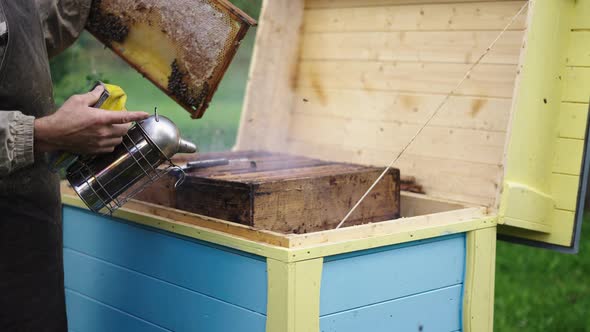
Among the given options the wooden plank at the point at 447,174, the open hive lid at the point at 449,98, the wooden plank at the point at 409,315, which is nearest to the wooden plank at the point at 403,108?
the open hive lid at the point at 449,98

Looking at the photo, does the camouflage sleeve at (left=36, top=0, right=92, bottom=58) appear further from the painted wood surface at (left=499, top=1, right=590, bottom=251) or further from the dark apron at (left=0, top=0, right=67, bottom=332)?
the painted wood surface at (left=499, top=1, right=590, bottom=251)

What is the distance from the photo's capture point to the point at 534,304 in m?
4.07

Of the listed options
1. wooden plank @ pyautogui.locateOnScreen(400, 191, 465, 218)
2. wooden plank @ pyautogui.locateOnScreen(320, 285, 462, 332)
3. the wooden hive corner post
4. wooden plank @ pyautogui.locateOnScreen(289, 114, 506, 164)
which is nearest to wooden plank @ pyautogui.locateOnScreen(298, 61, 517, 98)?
wooden plank @ pyautogui.locateOnScreen(289, 114, 506, 164)

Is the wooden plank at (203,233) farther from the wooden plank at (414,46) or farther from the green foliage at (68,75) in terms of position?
the green foliage at (68,75)

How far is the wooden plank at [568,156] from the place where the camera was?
2.36 m

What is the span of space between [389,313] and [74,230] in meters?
1.22

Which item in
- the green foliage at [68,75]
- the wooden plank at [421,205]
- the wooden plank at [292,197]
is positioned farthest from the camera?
the green foliage at [68,75]

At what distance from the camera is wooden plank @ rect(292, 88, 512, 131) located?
2566mm

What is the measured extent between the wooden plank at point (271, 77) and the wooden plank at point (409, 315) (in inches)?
49.5

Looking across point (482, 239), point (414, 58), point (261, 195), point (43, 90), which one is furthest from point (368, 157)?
point (43, 90)

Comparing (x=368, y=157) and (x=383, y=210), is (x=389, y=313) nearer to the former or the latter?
(x=383, y=210)

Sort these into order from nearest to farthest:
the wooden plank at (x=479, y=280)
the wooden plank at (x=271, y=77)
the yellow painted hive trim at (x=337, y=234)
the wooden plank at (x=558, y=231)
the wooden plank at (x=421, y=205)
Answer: the yellow painted hive trim at (x=337, y=234)
the wooden plank at (x=479, y=280)
the wooden plank at (x=558, y=231)
the wooden plank at (x=421, y=205)
the wooden plank at (x=271, y=77)

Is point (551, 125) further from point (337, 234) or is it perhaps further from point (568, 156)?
point (337, 234)

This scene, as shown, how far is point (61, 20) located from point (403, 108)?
1372 mm
